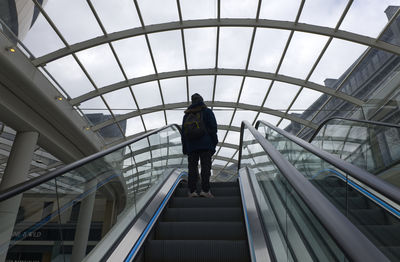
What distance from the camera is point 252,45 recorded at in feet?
40.2

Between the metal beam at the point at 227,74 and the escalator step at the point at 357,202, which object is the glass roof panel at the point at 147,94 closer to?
the metal beam at the point at 227,74

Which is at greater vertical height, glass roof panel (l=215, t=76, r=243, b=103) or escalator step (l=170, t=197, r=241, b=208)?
glass roof panel (l=215, t=76, r=243, b=103)

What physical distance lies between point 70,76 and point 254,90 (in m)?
8.65

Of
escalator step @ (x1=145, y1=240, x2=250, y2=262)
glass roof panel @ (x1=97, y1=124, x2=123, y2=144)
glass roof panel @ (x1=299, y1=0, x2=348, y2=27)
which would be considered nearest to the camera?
escalator step @ (x1=145, y1=240, x2=250, y2=262)

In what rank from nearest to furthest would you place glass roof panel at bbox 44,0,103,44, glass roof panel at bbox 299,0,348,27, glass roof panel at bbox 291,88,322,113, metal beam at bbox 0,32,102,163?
metal beam at bbox 0,32,102,163, glass roof panel at bbox 44,0,103,44, glass roof panel at bbox 299,0,348,27, glass roof panel at bbox 291,88,322,113

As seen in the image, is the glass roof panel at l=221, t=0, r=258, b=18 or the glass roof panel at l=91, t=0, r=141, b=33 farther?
the glass roof panel at l=221, t=0, r=258, b=18

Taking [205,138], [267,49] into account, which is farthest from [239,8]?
[205,138]

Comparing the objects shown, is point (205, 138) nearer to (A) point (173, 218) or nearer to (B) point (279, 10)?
(A) point (173, 218)

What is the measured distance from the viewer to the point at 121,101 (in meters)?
15.1

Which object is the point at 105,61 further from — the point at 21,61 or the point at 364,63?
the point at 364,63

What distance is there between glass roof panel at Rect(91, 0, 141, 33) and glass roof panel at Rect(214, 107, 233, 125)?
22.7 feet

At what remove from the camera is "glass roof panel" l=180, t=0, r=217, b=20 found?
10836 mm

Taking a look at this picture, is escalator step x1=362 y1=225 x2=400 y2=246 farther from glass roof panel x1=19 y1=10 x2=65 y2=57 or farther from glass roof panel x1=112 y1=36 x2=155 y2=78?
glass roof panel x1=112 y1=36 x2=155 y2=78

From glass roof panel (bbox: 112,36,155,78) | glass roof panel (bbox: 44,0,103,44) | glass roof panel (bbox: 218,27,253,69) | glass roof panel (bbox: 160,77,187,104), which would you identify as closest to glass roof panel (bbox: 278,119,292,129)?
glass roof panel (bbox: 218,27,253,69)
